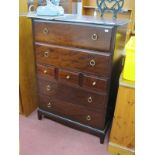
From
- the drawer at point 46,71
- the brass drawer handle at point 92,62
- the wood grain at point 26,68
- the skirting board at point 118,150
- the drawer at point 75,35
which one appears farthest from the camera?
the wood grain at point 26,68

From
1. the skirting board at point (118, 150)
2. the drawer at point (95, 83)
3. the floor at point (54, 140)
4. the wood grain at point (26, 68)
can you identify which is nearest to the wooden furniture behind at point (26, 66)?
the wood grain at point (26, 68)

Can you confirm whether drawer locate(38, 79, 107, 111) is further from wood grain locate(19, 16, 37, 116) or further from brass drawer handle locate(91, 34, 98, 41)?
brass drawer handle locate(91, 34, 98, 41)

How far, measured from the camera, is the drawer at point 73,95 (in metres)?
1.48

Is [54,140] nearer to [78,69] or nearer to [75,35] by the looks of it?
[78,69]

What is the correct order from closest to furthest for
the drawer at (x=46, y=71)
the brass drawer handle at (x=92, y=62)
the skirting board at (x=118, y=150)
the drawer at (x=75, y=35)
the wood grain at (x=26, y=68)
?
the drawer at (x=75, y=35) < the brass drawer handle at (x=92, y=62) < the skirting board at (x=118, y=150) < the drawer at (x=46, y=71) < the wood grain at (x=26, y=68)

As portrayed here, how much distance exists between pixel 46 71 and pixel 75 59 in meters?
0.35

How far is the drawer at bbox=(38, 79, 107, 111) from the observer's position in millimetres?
1482

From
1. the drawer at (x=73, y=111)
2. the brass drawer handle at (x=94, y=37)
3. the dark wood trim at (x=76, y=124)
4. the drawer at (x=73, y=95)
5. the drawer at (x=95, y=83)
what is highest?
the brass drawer handle at (x=94, y=37)

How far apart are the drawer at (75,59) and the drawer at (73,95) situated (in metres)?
0.19

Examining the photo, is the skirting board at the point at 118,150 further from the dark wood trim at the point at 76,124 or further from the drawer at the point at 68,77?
the drawer at the point at 68,77

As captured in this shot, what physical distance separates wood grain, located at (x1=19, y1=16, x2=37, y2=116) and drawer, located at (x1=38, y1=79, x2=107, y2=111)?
0.22 m

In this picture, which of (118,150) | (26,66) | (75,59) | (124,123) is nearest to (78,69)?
(75,59)
